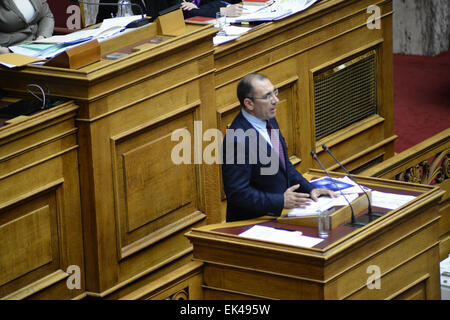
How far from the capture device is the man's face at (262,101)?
357 centimetres

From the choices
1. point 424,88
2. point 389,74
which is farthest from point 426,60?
point 389,74

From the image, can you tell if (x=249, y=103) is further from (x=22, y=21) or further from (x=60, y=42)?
(x=22, y=21)

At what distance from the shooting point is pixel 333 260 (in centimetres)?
322

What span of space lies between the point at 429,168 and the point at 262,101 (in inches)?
73.6

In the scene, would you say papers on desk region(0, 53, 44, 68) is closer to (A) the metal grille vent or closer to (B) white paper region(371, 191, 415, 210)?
(B) white paper region(371, 191, 415, 210)

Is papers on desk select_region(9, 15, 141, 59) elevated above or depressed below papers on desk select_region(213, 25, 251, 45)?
above

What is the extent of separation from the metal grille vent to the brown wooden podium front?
54.7 inches

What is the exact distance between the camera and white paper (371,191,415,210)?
11.8 feet

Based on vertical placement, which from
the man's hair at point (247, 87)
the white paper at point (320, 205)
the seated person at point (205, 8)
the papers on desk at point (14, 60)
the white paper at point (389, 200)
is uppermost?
the papers on desk at point (14, 60)

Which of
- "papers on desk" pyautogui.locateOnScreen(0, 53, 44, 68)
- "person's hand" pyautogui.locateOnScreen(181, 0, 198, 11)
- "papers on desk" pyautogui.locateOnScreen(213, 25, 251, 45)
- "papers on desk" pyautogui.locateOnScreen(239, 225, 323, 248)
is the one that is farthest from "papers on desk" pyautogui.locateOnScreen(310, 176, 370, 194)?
"person's hand" pyautogui.locateOnScreen(181, 0, 198, 11)

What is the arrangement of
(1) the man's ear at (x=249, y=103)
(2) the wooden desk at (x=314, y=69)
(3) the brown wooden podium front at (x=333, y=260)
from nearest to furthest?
(3) the brown wooden podium front at (x=333, y=260), (1) the man's ear at (x=249, y=103), (2) the wooden desk at (x=314, y=69)

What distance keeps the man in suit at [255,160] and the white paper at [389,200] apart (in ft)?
0.60

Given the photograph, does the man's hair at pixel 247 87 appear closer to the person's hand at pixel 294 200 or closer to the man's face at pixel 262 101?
the man's face at pixel 262 101

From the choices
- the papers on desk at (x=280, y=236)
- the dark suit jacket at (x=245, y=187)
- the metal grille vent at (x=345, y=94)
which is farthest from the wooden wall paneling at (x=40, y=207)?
the metal grille vent at (x=345, y=94)
